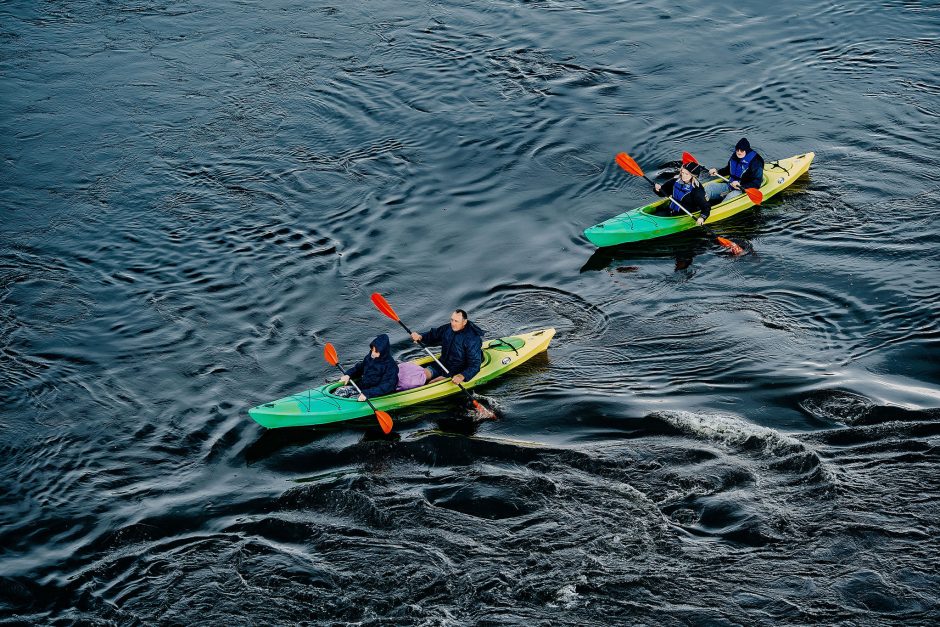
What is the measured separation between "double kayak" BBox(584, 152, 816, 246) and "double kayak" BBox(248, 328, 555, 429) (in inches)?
133

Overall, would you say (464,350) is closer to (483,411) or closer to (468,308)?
(483,411)

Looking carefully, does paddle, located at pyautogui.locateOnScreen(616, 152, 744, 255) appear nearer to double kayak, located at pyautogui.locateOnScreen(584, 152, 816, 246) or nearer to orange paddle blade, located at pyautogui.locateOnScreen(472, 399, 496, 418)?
double kayak, located at pyautogui.locateOnScreen(584, 152, 816, 246)

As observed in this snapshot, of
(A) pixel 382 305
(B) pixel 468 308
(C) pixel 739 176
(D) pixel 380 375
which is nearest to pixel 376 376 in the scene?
(D) pixel 380 375

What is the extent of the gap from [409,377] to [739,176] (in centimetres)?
744

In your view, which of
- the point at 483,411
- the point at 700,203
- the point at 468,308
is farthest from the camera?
the point at 700,203

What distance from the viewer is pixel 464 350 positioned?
11523mm

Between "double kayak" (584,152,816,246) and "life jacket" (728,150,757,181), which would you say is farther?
"life jacket" (728,150,757,181)

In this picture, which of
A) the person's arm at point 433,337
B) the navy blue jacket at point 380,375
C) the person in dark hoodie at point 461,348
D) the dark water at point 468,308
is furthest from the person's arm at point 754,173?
the navy blue jacket at point 380,375

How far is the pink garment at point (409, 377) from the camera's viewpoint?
37.7 ft

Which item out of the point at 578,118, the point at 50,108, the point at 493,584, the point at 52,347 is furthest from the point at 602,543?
the point at 50,108

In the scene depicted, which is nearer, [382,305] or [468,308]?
[382,305]

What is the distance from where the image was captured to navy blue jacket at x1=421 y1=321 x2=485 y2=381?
11.5 meters

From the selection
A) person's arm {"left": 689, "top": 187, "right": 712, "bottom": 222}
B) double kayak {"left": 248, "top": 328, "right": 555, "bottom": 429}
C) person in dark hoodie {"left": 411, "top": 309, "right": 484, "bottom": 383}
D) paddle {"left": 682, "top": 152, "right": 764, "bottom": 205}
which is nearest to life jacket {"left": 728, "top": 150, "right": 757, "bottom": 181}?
paddle {"left": 682, "top": 152, "right": 764, "bottom": 205}

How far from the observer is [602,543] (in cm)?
910
